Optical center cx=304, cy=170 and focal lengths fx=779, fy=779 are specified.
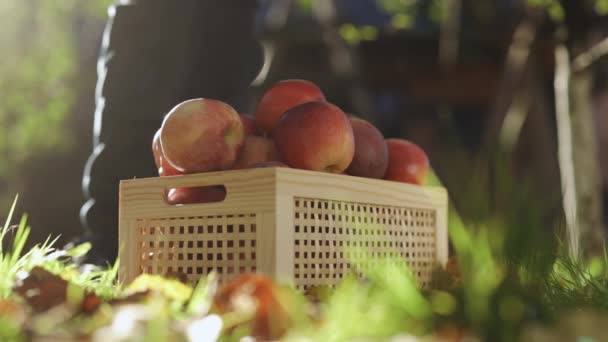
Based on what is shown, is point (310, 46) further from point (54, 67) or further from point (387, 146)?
point (387, 146)

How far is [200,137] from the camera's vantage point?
1306 mm

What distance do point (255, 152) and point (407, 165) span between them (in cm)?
33

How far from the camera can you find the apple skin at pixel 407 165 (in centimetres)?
154

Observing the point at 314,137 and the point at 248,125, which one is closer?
the point at 314,137

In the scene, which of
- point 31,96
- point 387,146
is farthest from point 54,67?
point 387,146

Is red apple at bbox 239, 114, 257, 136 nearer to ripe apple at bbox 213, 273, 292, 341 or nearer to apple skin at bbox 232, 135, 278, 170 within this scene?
apple skin at bbox 232, 135, 278, 170

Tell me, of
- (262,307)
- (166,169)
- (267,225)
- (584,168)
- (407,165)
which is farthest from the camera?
(584,168)

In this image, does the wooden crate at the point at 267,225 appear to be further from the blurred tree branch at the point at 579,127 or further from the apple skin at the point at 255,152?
the blurred tree branch at the point at 579,127

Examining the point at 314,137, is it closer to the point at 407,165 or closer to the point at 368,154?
the point at 368,154

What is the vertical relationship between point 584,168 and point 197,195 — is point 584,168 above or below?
below

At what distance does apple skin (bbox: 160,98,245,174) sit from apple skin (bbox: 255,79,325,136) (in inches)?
5.7

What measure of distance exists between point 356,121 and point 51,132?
7663 millimetres

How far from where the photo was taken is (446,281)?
4.73 feet

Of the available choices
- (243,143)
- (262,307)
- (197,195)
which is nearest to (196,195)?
(197,195)
